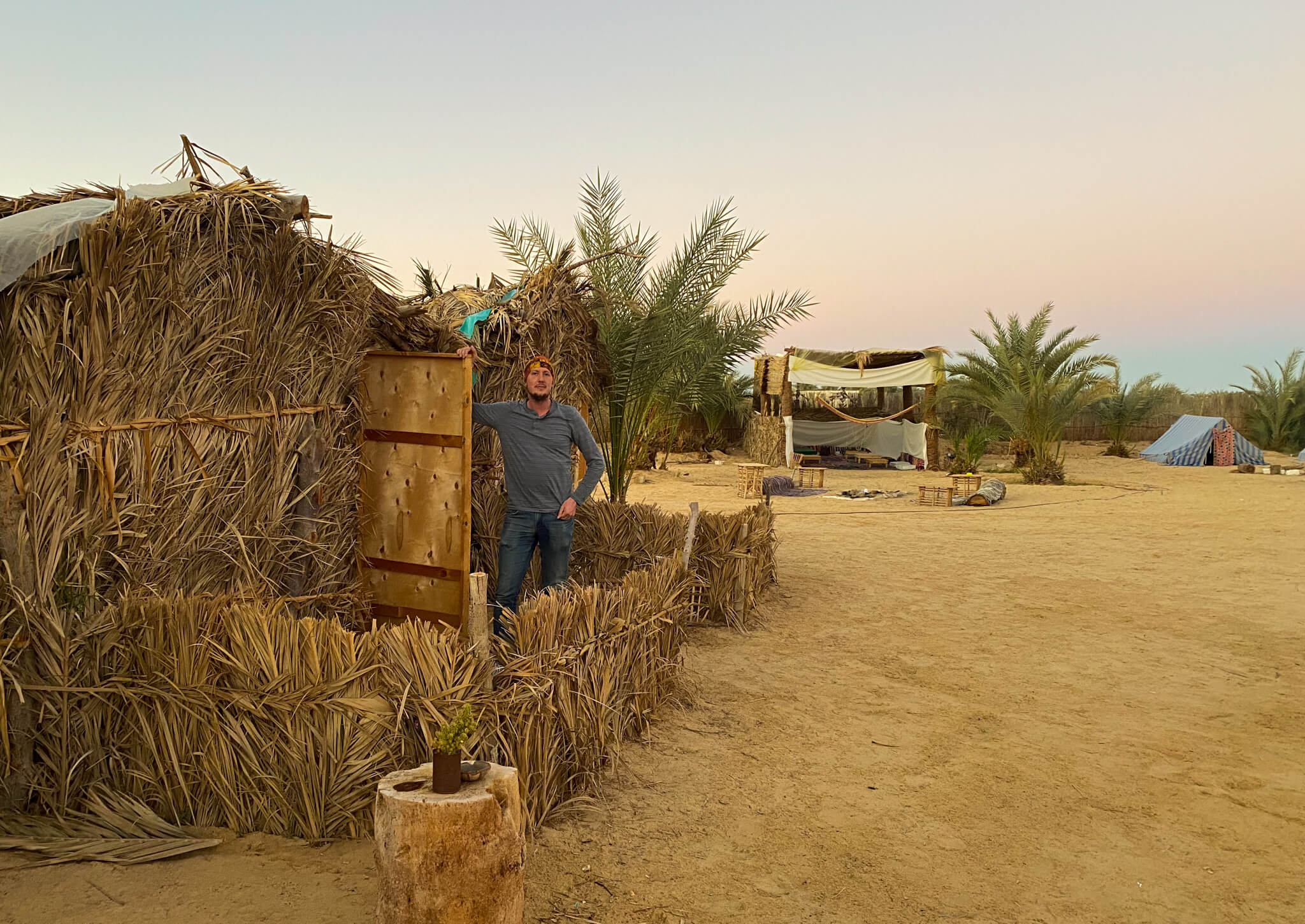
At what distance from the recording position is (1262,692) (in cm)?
510

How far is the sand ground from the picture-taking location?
9.63 feet

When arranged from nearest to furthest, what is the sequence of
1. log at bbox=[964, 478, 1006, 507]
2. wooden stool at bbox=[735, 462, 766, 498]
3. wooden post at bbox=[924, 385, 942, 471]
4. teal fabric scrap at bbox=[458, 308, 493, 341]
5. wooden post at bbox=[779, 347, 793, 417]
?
teal fabric scrap at bbox=[458, 308, 493, 341] → log at bbox=[964, 478, 1006, 507] → wooden stool at bbox=[735, 462, 766, 498] → wooden post at bbox=[779, 347, 793, 417] → wooden post at bbox=[924, 385, 942, 471]

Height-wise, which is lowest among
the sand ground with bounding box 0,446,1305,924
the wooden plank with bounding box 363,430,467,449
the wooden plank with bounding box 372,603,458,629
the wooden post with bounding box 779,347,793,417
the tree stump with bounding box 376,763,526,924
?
the sand ground with bounding box 0,446,1305,924

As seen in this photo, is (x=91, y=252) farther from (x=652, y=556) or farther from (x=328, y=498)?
(x=652, y=556)

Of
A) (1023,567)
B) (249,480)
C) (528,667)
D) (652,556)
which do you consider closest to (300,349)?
(249,480)

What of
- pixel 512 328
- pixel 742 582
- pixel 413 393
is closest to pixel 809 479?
pixel 742 582

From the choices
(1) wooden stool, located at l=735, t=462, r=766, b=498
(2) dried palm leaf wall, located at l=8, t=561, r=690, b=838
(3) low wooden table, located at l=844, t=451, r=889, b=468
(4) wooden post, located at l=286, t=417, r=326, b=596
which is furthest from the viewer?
(3) low wooden table, located at l=844, t=451, r=889, b=468

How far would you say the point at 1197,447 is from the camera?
20766 mm

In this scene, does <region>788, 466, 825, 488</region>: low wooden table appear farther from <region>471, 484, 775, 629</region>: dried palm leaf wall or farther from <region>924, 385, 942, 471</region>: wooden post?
<region>471, 484, 775, 629</region>: dried palm leaf wall

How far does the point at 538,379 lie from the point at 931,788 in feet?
8.98

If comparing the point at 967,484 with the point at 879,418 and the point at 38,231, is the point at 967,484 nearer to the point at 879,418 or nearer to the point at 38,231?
the point at 879,418

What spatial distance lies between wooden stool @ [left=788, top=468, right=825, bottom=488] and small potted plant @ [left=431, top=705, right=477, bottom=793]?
1407 cm

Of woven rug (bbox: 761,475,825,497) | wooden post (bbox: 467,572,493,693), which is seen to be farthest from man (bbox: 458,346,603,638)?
woven rug (bbox: 761,475,825,497)

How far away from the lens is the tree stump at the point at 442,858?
2.46 m
